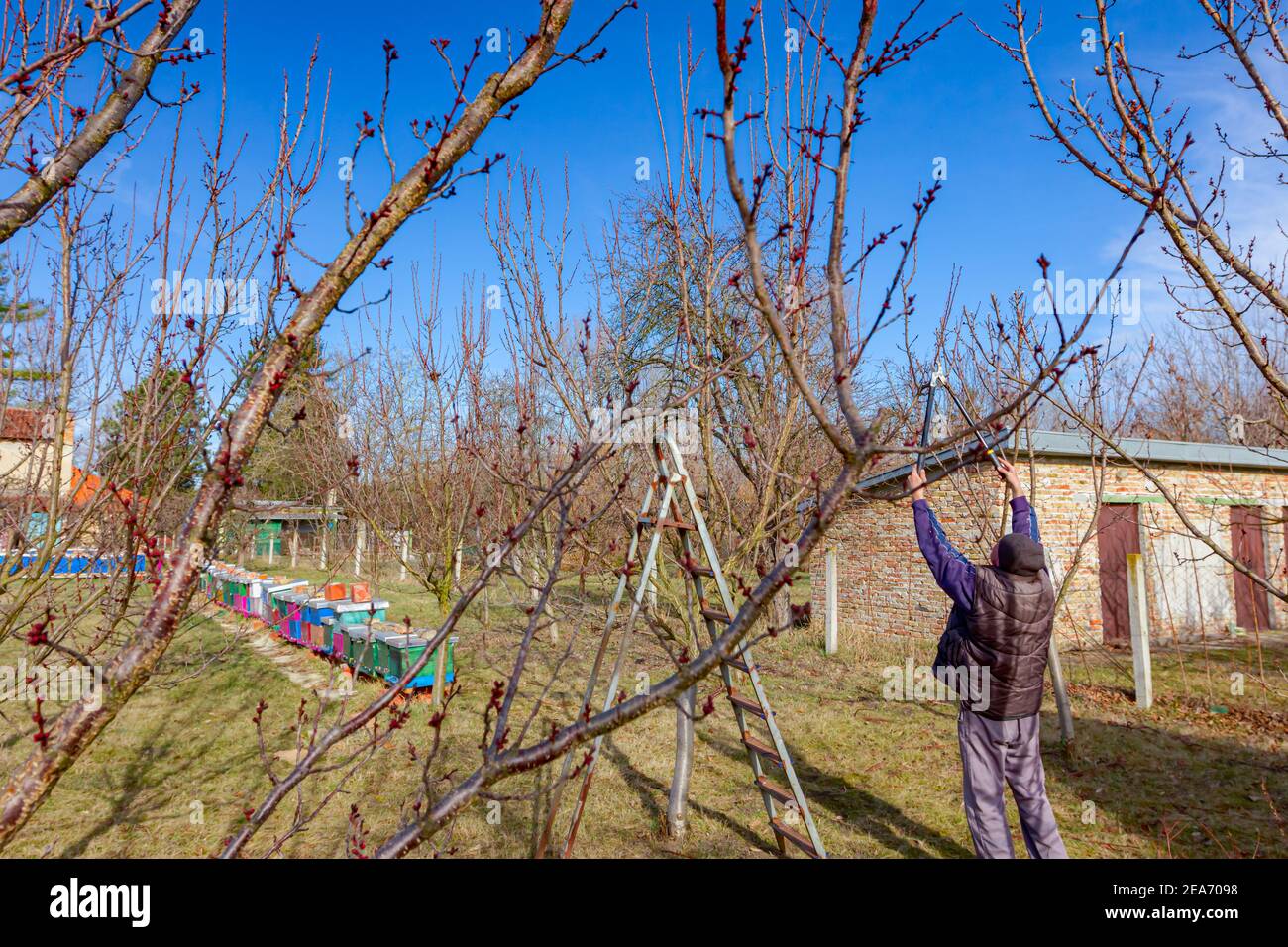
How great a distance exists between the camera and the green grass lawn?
479 centimetres

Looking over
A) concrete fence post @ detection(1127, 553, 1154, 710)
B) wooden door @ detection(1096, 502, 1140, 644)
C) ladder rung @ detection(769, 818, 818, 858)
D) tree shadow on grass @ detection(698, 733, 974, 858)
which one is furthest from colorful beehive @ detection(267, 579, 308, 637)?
wooden door @ detection(1096, 502, 1140, 644)

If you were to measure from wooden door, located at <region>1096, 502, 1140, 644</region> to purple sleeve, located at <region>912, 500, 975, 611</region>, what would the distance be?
29.8 feet

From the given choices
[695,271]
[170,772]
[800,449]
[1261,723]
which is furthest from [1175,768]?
[170,772]

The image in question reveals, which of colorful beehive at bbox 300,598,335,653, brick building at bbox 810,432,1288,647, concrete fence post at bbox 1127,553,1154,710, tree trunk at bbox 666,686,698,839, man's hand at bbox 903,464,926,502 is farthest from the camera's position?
brick building at bbox 810,432,1288,647

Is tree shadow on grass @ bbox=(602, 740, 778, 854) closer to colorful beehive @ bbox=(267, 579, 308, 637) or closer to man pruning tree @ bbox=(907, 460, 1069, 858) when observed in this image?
man pruning tree @ bbox=(907, 460, 1069, 858)

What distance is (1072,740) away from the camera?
642 centimetres

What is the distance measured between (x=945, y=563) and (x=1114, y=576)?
964 cm

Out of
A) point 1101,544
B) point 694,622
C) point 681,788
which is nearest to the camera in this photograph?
point 694,622

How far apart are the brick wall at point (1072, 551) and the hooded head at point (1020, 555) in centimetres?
643

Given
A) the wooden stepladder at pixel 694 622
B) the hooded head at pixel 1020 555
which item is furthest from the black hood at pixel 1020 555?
the wooden stepladder at pixel 694 622

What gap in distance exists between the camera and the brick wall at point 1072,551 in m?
11.0

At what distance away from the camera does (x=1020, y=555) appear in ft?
12.4

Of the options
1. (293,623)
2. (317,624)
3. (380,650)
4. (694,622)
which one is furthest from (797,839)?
(293,623)

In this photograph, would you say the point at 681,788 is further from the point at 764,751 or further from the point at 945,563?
the point at 945,563
